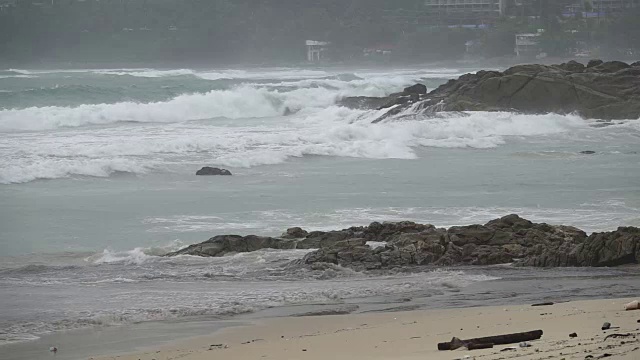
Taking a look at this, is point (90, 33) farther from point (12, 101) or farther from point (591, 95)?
point (591, 95)

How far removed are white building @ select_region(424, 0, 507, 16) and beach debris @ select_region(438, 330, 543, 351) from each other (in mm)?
82589

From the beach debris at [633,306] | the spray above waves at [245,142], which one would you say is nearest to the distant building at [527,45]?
the spray above waves at [245,142]

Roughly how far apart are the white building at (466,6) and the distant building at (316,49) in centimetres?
1270

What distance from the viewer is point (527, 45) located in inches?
3073

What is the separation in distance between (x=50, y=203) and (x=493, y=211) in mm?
6128

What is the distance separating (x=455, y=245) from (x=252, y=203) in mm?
4996

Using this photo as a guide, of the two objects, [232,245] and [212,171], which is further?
[212,171]

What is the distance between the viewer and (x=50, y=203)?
17141 millimetres

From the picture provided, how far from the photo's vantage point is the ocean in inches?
406

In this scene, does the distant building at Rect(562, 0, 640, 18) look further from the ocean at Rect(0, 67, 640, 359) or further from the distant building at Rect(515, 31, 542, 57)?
the ocean at Rect(0, 67, 640, 359)

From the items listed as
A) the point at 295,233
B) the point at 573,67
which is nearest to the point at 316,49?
the point at 573,67

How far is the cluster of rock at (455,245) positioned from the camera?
38.8ft

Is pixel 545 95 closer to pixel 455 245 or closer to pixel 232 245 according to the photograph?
pixel 455 245

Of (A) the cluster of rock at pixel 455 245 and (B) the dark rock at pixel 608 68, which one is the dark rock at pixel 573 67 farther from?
(A) the cluster of rock at pixel 455 245
